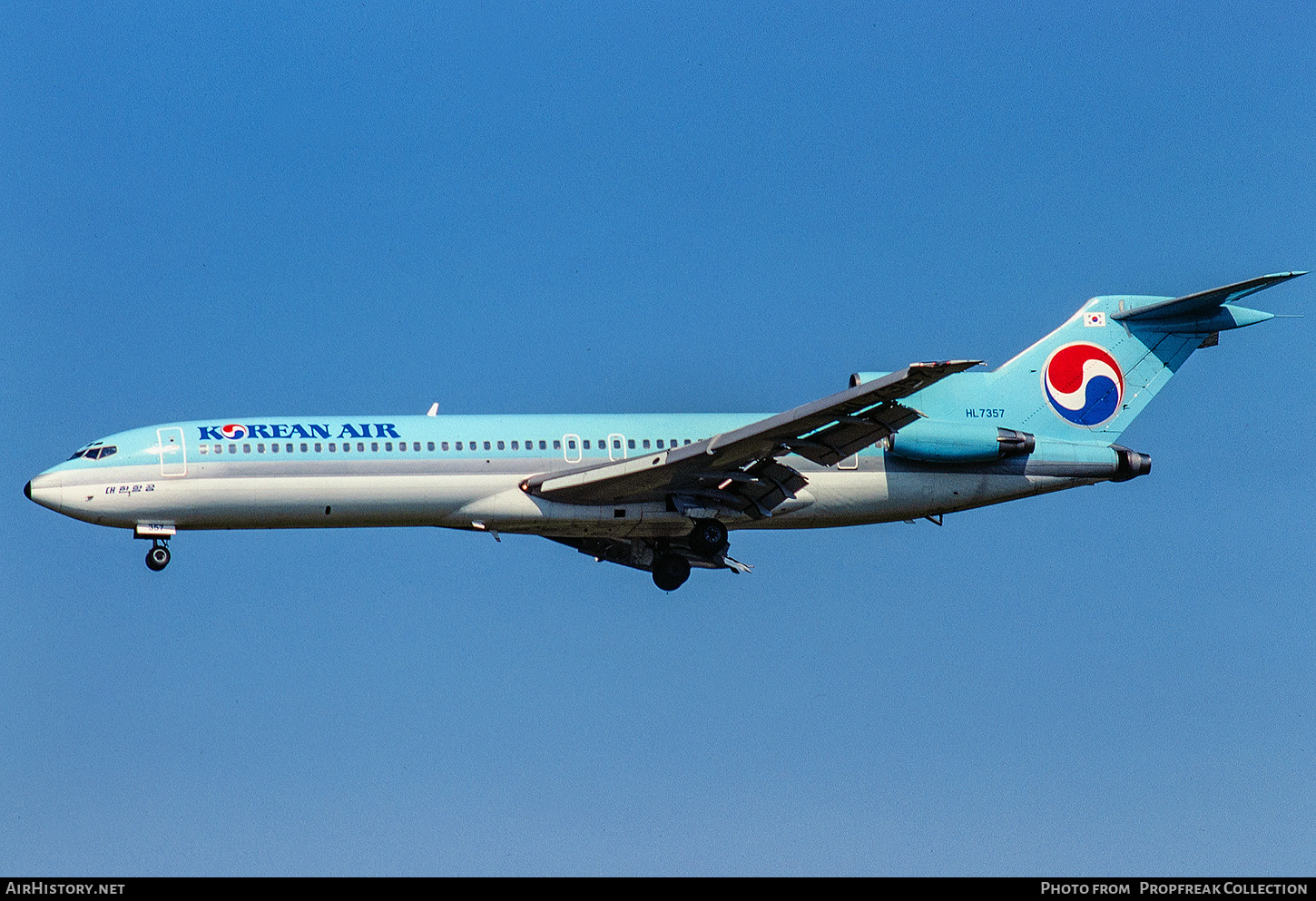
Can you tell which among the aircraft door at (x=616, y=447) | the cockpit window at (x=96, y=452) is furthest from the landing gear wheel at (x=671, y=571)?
the cockpit window at (x=96, y=452)

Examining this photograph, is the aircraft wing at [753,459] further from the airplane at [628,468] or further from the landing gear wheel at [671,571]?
the landing gear wheel at [671,571]

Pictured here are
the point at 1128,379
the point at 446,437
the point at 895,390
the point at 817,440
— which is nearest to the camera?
the point at 895,390

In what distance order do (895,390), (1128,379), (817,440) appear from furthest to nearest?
1. (1128,379)
2. (817,440)
3. (895,390)

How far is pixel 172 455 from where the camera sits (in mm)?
31688

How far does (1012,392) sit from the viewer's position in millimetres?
34156

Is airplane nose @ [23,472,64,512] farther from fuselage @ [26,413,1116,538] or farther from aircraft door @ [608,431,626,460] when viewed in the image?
aircraft door @ [608,431,626,460]

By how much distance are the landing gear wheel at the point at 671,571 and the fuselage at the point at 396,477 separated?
5.09 ft

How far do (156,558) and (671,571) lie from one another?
35.2 ft

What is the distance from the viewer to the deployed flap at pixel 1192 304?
33000mm

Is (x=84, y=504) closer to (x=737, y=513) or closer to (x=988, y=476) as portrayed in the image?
(x=737, y=513)

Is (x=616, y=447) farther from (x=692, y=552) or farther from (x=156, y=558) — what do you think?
(x=156, y=558)
